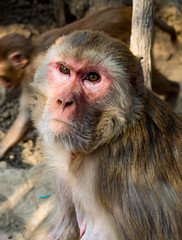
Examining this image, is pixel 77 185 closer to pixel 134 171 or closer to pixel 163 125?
pixel 134 171

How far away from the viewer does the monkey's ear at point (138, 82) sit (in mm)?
2578

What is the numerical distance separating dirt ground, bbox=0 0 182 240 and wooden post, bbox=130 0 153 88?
1.74 m

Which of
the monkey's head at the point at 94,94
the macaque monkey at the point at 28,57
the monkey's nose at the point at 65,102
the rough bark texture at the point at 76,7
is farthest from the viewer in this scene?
the rough bark texture at the point at 76,7

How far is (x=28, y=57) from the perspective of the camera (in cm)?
570

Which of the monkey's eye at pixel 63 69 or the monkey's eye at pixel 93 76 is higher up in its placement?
the monkey's eye at pixel 63 69

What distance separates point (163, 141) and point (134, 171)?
0.29m

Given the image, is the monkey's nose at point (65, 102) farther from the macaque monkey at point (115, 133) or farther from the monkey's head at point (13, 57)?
the monkey's head at point (13, 57)

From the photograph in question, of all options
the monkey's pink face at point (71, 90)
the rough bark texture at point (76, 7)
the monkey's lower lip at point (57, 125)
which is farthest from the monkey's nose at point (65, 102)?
the rough bark texture at point (76, 7)

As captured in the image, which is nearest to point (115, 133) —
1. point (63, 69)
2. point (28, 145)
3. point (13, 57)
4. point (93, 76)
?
point (93, 76)

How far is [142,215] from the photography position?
2.60m

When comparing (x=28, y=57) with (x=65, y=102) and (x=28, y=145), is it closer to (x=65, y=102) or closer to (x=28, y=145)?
(x=28, y=145)

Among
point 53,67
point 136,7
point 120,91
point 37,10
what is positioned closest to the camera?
point 120,91

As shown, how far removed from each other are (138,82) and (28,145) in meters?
3.81

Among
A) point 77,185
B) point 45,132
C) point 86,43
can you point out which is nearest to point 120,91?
point 86,43
